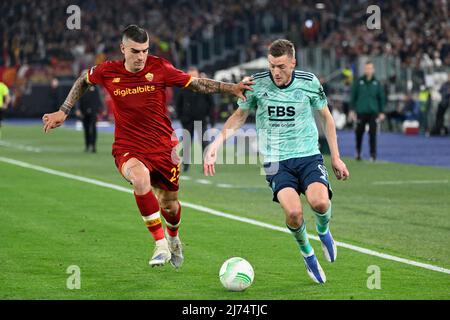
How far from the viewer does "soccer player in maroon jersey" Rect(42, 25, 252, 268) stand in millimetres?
11703

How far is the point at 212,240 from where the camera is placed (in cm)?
1410

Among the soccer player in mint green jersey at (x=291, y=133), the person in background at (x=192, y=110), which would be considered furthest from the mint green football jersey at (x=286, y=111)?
the person in background at (x=192, y=110)

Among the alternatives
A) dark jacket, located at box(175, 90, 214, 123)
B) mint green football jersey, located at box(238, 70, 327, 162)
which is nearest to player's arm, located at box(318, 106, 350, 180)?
mint green football jersey, located at box(238, 70, 327, 162)

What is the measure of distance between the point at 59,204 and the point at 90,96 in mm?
14792

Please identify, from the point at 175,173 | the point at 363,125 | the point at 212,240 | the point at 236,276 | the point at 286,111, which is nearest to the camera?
the point at 236,276

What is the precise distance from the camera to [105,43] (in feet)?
198

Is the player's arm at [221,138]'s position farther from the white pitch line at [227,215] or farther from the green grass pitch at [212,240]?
the white pitch line at [227,215]

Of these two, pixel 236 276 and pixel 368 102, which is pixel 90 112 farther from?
pixel 236 276

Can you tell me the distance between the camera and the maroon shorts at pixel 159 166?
469 inches

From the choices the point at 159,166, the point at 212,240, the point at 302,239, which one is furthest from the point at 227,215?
the point at 302,239

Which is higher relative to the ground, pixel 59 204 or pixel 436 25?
pixel 436 25

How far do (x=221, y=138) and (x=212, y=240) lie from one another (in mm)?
3221

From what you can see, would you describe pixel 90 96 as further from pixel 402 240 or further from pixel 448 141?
pixel 402 240
